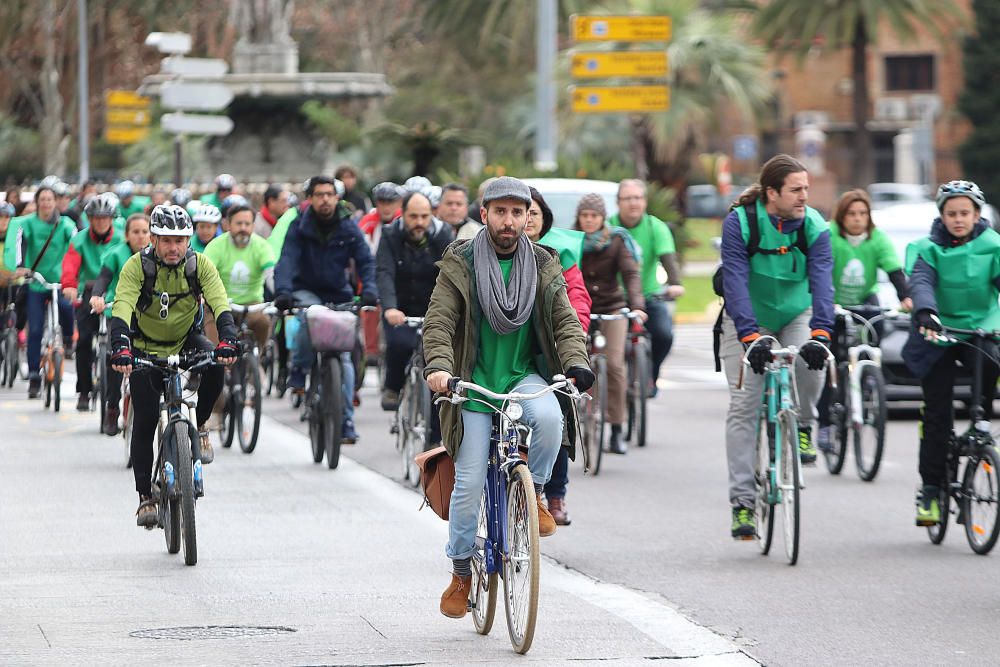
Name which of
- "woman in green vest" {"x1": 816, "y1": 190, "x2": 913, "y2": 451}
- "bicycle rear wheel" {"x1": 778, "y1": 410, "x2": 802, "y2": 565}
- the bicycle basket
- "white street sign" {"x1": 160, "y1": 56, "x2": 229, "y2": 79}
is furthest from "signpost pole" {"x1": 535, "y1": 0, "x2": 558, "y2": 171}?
"bicycle rear wheel" {"x1": 778, "y1": 410, "x2": 802, "y2": 565}

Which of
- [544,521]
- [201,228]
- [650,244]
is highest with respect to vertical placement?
[201,228]

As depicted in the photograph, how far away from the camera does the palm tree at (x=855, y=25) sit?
44812 millimetres

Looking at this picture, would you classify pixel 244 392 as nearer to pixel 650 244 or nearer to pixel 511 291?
pixel 650 244

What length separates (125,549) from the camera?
9.93 metres

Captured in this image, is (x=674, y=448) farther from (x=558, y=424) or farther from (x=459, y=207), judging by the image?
(x=558, y=424)

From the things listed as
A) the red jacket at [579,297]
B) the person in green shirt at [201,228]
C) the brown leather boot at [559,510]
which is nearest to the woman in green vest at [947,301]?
the red jacket at [579,297]

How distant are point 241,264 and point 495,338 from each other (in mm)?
7282

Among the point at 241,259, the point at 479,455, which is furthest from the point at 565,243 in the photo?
the point at 241,259

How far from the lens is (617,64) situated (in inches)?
1199

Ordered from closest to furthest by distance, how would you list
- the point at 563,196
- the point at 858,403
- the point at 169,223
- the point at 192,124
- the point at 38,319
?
1. the point at 169,223
2. the point at 858,403
3. the point at 38,319
4. the point at 563,196
5. the point at 192,124

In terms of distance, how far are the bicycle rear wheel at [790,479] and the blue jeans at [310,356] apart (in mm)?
4389

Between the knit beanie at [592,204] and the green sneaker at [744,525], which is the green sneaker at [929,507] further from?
the knit beanie at [592,204]

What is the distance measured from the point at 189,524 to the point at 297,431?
6.49m

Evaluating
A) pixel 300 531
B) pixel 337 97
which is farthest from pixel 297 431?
pixel 337 97
